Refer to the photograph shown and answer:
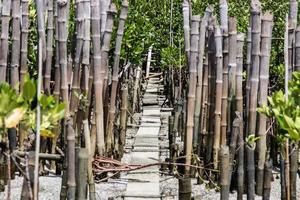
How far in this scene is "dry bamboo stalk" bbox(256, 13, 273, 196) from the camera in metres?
3.73

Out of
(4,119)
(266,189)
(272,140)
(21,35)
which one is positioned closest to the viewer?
(4,119)

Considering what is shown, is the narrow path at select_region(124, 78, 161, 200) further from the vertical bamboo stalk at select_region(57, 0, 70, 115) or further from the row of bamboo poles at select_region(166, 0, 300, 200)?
the vertical bamboo stalk at select_region(57, 0, 70, 115)

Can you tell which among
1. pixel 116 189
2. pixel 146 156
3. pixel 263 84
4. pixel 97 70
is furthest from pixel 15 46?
pixel 146 156

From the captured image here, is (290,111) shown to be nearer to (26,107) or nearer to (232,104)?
(26,107)

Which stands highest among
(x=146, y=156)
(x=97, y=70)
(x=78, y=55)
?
(x=78, y=55)

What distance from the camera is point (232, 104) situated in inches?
160

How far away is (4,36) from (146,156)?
2254mm

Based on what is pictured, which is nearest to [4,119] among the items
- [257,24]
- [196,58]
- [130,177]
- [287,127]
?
[287,127]

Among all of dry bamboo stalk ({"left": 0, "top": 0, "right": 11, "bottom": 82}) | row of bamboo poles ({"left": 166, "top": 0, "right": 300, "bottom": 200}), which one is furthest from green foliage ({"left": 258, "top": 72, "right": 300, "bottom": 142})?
dry bamboo stalk ({"left": 0, "top": 0, "right": 11, "bottom": 82})

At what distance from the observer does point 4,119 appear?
1.75 metres

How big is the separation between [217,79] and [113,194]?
41.9 inches

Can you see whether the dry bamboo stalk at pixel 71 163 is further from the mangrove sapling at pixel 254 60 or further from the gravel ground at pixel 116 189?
the mangrove sapling at pixel 254 60

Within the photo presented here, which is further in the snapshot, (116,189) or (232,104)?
(116,189)

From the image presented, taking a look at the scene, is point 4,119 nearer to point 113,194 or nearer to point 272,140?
point 113,194
